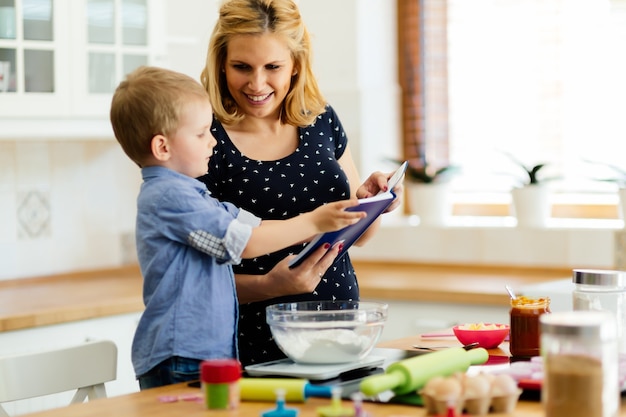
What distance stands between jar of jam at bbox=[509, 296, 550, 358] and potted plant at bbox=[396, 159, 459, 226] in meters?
2.21

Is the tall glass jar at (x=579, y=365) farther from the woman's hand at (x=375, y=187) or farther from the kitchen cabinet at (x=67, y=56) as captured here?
the kitchen cabinet at (x=67, y=56)

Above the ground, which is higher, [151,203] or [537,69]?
[537,69]

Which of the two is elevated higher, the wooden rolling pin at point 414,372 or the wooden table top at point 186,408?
the wooden rolling pin at point 414,372

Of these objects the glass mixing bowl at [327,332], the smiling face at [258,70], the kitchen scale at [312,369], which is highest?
the smiling face at [258,70]

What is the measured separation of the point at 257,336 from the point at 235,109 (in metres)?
0.50

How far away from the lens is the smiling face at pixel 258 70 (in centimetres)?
224

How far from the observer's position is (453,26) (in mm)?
4352

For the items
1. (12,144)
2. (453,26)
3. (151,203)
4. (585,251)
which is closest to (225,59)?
(151,203)

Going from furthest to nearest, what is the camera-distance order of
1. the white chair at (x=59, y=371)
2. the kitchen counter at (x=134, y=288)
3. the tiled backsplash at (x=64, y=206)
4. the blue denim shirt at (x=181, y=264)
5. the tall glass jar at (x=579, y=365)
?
the tiled backsplash at (x=64, y=206), the kitchen counter at (x=134, y=288), the white chair at (x=59, y=371), the blue denim shirt at (x=181, y=264), the tall glass jar at (x=579, y=365)

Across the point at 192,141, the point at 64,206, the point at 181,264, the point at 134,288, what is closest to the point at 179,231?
the point at 181,264

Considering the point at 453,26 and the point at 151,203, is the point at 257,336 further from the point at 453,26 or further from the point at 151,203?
the point at 453,26

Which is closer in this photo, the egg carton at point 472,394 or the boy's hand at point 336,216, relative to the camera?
the egg carton at point 472,394

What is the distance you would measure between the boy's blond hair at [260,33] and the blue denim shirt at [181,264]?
0.44 metres

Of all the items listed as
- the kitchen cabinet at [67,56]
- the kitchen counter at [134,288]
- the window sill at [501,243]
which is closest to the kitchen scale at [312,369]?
the kitchen counter at [134,288]
